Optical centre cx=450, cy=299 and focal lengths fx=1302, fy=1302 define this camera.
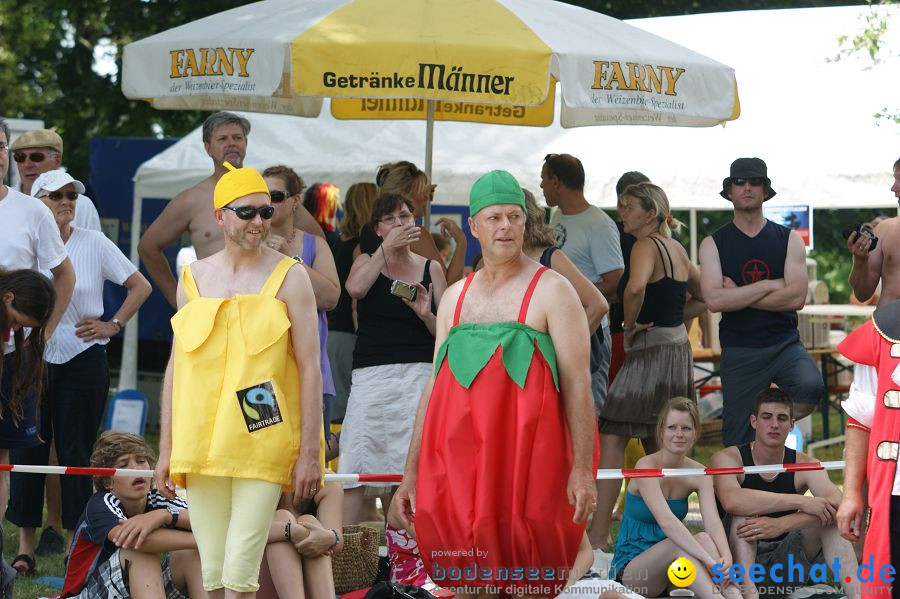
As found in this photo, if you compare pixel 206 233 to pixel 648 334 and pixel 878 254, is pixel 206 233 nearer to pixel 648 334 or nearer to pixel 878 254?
pixel 648 334

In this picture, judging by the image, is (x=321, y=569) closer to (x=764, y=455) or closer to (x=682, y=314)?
(x=764, y=455)

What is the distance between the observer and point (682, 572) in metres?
6.07

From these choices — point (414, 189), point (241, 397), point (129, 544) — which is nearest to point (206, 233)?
point (414, 189)

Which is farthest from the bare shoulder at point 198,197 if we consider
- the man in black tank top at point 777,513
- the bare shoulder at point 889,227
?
the bare shoulder at point 889,227

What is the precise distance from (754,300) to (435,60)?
7.38ft

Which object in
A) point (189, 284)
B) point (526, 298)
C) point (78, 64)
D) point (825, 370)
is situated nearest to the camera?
point (526, 298)

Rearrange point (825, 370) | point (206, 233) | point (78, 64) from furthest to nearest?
point (78, 64) < point (825, 370) < point (206, 233)

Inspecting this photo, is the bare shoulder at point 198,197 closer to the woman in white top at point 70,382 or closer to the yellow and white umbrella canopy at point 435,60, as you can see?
the yellow and white umbrella canopy at point 435,60

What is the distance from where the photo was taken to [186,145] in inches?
507

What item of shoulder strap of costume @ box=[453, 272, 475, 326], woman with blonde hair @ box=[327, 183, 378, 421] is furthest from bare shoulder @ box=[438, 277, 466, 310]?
woman with blonde hair @ box=[327, 183, 378, 421]

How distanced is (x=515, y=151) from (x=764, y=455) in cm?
670

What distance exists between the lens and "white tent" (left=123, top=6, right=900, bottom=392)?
37.1 ft

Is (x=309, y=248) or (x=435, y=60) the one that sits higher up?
(x=435, y=60)

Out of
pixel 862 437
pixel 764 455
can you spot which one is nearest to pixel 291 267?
pixel 862 437
